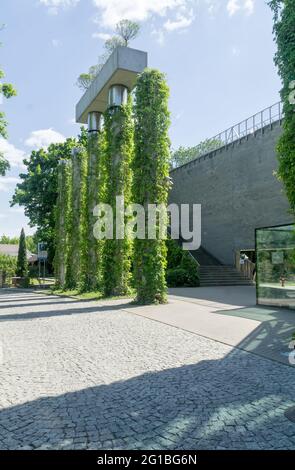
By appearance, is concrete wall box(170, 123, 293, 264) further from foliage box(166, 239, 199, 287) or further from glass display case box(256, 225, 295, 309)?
glass display case box(256, 225, 295, 309)

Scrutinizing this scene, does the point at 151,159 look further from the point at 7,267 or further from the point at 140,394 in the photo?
the point at 7,267

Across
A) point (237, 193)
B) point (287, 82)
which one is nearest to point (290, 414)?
point (287, 82)

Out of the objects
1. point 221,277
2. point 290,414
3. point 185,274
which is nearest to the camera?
point 290,414

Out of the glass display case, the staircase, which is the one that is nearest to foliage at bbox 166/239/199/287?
the staircase

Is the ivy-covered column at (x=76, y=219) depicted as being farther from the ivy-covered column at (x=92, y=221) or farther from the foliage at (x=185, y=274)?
the foliage at (x=185, y=274)

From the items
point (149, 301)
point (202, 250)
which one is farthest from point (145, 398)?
point (202, 250)

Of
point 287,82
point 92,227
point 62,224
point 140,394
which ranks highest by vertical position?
point 287,82

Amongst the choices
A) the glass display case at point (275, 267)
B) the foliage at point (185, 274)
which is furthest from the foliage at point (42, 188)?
the glass display case at point (275, 267)

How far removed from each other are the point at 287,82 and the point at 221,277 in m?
17.9

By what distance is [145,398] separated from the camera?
443cm

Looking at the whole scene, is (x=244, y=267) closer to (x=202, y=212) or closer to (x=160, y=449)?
(x=202, y=212)

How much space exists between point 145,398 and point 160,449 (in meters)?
1.29

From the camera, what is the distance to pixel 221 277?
76.7 feet

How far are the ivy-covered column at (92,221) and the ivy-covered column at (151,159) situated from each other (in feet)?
15.0
